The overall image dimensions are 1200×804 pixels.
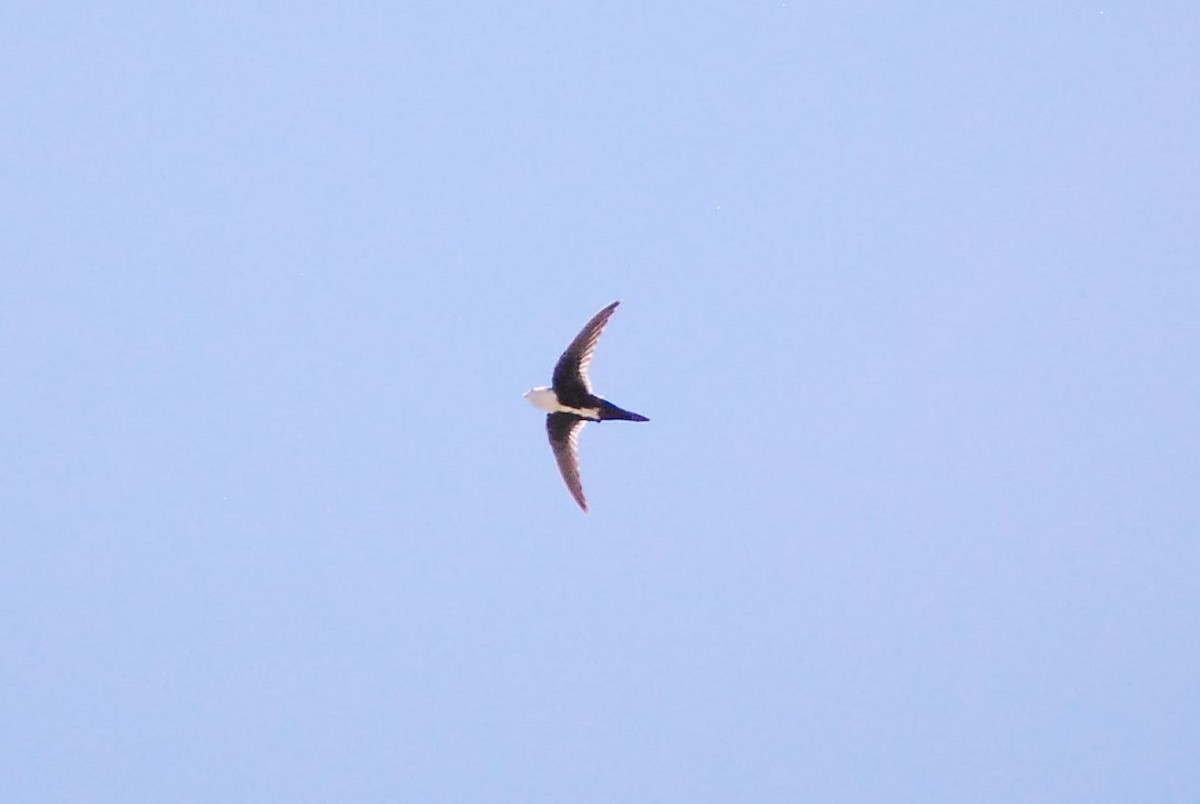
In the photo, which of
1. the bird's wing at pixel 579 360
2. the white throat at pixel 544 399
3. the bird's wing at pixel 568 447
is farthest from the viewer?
the bird's wing at pixel 568 447

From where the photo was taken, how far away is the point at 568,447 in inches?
493

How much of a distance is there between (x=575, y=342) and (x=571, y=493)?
1.11 metres

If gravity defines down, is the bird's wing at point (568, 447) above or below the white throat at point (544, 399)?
below

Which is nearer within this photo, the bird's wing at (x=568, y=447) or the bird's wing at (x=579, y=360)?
the bird's wing at (x=579, y=360)

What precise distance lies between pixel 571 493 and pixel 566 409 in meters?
0.59

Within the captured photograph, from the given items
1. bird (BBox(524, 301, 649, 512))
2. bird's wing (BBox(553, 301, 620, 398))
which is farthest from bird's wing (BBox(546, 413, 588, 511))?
bird's wing (BBox(553, 301, 620, 398))

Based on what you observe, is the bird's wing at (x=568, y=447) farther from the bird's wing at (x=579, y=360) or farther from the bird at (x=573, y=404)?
the bird's wing at (x=579, y=360)

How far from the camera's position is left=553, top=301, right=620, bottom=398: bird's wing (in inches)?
472

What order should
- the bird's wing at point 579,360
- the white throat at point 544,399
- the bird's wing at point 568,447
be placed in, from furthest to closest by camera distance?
the bird's wing at point 568,447 < the white throat at point 544,399 < the bird's wing at point 579,360

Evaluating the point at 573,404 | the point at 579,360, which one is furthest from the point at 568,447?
the point at 579,360

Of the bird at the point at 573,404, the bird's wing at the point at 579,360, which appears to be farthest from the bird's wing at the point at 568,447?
the bird's wing at the point at 579,360

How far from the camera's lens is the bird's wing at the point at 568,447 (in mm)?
12453

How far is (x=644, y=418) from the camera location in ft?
39.5

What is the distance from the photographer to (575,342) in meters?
12.0
